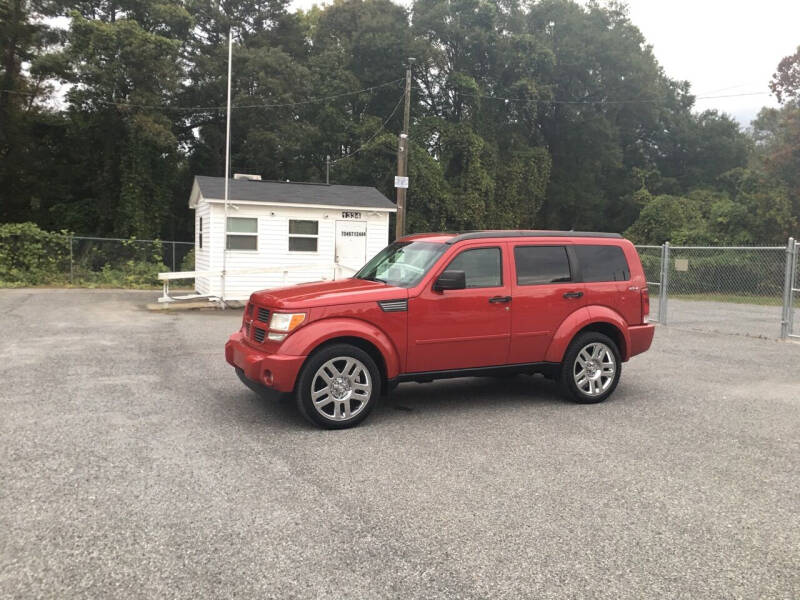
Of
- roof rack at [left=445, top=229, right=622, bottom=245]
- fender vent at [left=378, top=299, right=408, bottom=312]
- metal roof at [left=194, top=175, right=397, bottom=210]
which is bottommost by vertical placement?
fender vent at [left=378, top=299, right=408, bottom=312]

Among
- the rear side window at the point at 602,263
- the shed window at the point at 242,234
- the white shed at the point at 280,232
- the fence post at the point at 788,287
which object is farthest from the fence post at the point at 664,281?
the shed window at the point at 242,234

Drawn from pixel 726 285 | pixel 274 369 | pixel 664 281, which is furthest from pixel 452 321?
pixel 726 285

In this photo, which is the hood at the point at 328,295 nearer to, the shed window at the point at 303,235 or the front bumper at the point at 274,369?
the front bumper at the point at 274,369

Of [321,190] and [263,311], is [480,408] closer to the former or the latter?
[263,311]

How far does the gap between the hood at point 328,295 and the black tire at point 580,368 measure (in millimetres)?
2001

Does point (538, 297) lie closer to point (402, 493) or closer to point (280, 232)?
point (402, 493)

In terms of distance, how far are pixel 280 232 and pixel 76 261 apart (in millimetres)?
9869

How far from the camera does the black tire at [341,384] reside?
18.4ft

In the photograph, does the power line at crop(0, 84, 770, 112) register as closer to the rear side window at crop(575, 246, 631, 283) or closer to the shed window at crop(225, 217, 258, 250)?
the shed window at crop(225, 217, 258, 250)

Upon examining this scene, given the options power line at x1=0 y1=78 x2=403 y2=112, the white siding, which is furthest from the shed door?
power line at x1=0 y1=78 x2=403 y2=112

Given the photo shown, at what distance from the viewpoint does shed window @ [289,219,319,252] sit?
1845 centimetres

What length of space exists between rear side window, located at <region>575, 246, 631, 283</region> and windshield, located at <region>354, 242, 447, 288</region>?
165 centimetres

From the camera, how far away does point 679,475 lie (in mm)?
4645

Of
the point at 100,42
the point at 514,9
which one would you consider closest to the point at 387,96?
the point at 514,9
